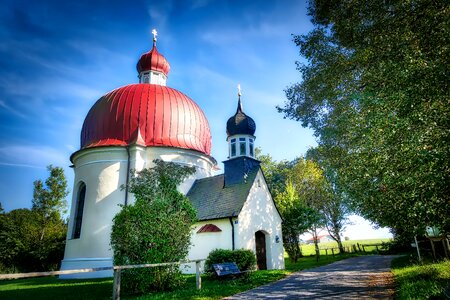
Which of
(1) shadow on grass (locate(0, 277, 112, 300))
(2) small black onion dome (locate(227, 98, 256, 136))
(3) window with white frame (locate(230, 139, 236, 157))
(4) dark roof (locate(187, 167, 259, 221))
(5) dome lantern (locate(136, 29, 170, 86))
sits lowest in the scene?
(1) shadow on grass (locate(0, 277, 112, 300))

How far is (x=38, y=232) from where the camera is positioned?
1089 inches

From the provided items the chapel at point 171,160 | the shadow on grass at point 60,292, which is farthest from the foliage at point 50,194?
the shadow on grass at point 60,292

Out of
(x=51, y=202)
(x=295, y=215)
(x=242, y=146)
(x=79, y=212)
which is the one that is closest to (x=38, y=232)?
(x=51, y=202)

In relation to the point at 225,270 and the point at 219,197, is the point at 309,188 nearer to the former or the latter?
the point at 219,197

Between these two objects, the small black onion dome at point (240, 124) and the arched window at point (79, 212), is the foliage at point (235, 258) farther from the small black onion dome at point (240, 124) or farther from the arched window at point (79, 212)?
the arched window at point (79, 212)

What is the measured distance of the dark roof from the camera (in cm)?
1617

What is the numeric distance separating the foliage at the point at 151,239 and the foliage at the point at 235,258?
4.14 meters

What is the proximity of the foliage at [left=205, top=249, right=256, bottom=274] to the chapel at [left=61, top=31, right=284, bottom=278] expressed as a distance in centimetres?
81

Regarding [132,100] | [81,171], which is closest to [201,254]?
[81,171]

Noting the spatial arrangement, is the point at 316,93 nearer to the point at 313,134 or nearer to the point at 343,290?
the point at 313,134

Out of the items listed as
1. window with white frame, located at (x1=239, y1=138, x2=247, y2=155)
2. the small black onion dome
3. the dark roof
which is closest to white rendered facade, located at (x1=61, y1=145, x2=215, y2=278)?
the dark roof

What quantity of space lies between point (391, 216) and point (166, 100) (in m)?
17.0

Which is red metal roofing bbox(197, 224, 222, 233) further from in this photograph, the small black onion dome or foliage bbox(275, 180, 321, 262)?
the small black onion dome

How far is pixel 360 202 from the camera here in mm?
8516
